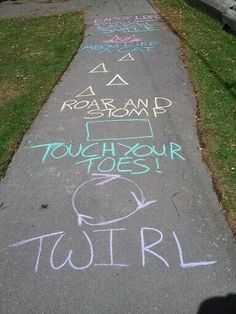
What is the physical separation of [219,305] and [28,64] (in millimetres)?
6675

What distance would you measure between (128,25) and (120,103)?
4.71 meters

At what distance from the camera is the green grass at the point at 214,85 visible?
5172 millimetres

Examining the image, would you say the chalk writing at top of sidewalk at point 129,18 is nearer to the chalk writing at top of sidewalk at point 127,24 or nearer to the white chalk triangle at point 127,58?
the chalk writing at top of sidewalk at point 127,24

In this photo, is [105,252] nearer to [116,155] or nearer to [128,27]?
[116,155]

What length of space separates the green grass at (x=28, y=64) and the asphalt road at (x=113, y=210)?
8.7 inches

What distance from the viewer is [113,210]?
4.73 meters

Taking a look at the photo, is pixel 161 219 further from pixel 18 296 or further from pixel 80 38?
pixel 80 38

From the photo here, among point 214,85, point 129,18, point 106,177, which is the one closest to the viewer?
point 106,177

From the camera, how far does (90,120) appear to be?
21.4 feet

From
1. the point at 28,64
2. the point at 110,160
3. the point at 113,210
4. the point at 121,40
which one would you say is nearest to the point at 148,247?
the point at 113,210

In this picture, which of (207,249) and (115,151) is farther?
(115,151)

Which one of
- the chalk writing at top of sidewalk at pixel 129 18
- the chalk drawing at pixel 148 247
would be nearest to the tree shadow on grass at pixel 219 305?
the chalk drawing at pixel 148 247

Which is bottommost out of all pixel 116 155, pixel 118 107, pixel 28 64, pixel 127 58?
pixel 28 64

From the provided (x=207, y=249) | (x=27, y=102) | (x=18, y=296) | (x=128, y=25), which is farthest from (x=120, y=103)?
(x=128, y=25)
